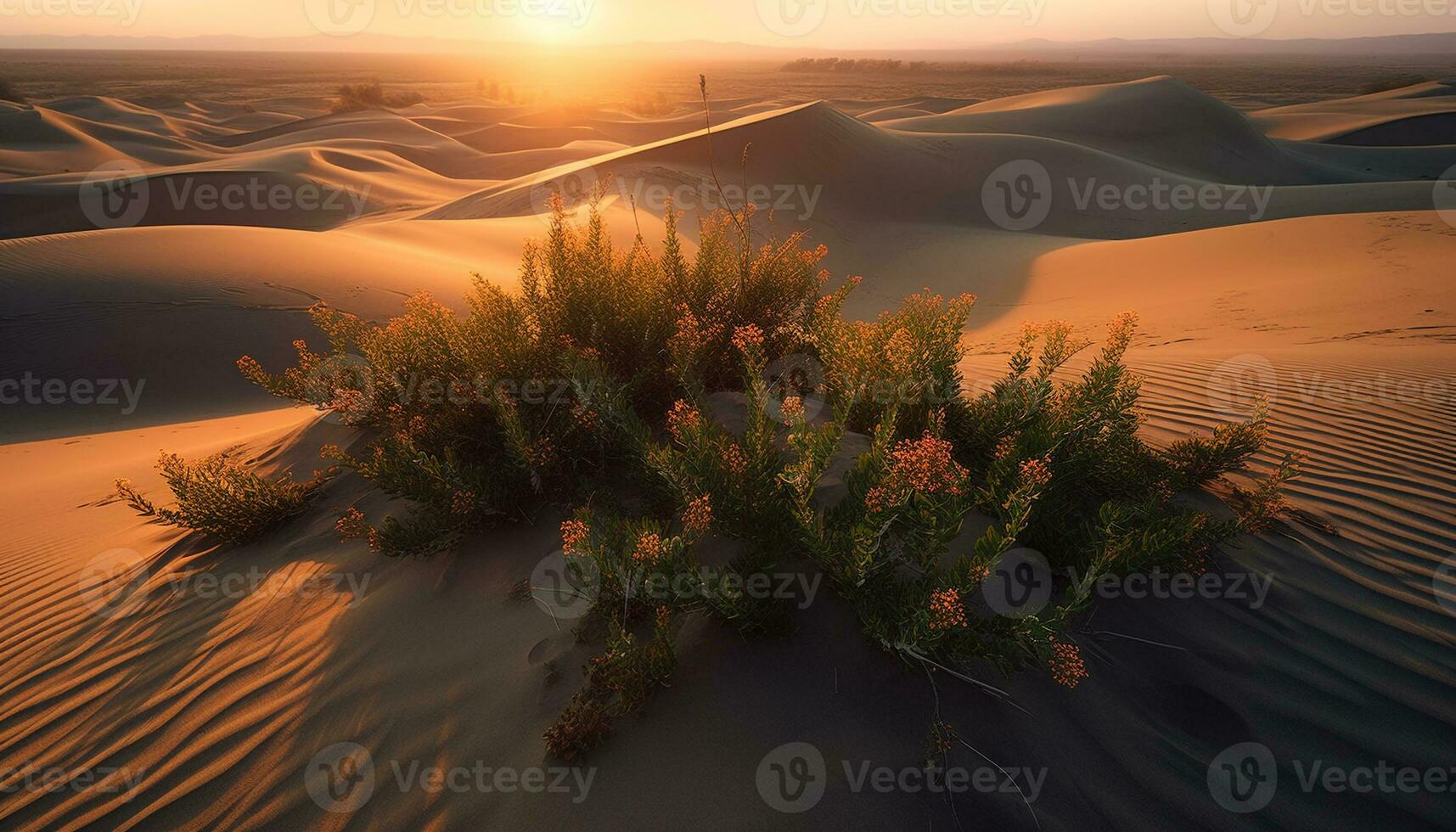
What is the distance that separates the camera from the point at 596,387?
3.01m

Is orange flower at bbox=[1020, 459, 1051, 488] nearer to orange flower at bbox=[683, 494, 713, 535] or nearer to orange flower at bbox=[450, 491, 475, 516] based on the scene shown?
orange flower at bbox=[683, 494, 713, 535]

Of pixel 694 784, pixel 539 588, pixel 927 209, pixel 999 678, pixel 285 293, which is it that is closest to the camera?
pixel 694 784

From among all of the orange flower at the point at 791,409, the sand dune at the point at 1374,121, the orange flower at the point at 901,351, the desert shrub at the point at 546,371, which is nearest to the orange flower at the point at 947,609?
the orange flower at the point at 791,409

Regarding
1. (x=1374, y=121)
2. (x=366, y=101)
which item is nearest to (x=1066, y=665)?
(x=1374, y=121)

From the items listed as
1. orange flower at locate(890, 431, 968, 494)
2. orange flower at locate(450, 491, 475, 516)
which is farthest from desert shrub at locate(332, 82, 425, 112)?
orange flower at locate(890, 431, 968, 494)

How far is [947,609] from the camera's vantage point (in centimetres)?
192

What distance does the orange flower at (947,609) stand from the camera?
1909mm

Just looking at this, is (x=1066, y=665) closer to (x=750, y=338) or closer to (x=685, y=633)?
(x=685, y=633)

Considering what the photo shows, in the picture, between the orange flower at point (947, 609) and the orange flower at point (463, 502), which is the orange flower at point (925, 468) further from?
the orange flower at point (463, 502)

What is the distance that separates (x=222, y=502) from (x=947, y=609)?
445cm

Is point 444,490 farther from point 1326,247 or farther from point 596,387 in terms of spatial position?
point 1326,247

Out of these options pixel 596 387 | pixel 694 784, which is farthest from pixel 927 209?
pixel 694 784

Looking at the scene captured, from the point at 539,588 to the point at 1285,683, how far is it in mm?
3429

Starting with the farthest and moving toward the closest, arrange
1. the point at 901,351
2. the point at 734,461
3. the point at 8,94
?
1. the point at 8,94
2. the point at 901,351
3. the point at 734,461
